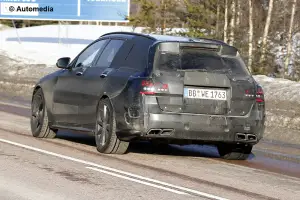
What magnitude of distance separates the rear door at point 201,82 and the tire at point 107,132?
776mm


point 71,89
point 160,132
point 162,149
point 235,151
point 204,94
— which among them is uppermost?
point 204,94

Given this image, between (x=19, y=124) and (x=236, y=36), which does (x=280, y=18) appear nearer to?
(x=236, y=36)

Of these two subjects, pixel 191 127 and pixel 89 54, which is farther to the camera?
pixel 89 54

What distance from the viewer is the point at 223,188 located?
890 cm

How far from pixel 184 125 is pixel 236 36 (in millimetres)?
24258

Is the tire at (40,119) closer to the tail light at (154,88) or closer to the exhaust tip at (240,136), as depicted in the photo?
the tail light at (154,88)

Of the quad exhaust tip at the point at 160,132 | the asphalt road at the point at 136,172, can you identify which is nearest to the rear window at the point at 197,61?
the quad exhaust tip at the point at 160,132

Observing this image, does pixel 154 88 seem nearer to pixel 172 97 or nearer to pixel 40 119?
pixel 172 97

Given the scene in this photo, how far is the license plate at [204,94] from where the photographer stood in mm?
10906

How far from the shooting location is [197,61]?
11.2m

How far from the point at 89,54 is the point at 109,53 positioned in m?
0.58

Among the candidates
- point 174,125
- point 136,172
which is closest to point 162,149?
point 174,125

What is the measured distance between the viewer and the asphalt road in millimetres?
8406

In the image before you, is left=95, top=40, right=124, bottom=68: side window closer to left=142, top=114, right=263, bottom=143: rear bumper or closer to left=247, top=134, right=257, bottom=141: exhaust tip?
left=142, top=114, right=263, bottom=143: rear bumper
